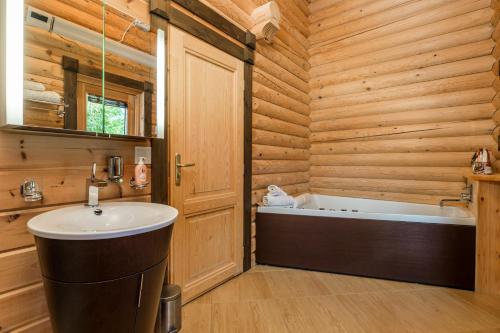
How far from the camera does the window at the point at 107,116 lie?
4.56ft

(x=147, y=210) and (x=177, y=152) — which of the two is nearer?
(x=147, y=210)

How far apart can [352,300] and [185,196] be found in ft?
4.89

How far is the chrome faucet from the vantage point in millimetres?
1345

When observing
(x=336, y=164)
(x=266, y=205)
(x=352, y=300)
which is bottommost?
(x=352, y=300)

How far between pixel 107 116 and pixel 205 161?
85 centimetres

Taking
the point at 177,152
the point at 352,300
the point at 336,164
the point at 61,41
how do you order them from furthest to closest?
the point at 336,164, the point at 352,300, the point at 177,152, the point at 61,41

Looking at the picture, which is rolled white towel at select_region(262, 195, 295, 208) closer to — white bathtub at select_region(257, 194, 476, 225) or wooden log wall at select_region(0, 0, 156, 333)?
white bathtub at select_region(257, 194, 476, 225)

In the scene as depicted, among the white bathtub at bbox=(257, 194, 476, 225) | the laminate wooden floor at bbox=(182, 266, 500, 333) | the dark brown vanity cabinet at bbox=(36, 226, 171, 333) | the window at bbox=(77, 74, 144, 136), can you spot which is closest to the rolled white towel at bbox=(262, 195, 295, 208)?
the white bathtub at bbox=(257, 194, 476, 225)

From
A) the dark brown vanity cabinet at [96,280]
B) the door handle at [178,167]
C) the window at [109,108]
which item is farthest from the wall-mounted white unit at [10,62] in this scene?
the door handle at [178,167]

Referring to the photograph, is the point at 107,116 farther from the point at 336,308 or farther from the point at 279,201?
the point at 336,308

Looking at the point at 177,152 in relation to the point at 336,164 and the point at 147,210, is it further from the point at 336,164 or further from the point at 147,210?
the point at 336,164

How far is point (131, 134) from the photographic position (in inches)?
62.4

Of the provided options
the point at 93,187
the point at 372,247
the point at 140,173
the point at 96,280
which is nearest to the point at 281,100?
the point at 372,247

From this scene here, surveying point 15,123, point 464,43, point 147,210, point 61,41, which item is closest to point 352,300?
point 147,210
